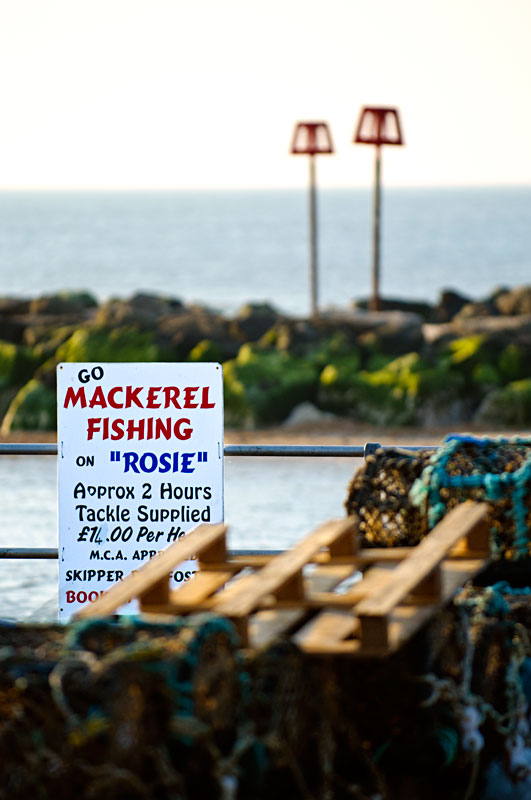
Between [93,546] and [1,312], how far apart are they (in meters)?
25.3

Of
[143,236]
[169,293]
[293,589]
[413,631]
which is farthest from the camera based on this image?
[143,236]

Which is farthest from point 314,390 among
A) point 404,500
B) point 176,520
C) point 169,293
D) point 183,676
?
point 169,293

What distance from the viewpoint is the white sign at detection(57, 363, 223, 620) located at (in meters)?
6.86

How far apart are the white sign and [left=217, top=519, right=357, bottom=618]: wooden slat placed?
1943 millimetres

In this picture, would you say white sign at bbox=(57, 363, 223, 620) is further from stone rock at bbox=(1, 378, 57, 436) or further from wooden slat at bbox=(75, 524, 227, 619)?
stone rock at bbox=(1, 378, 57, 436)

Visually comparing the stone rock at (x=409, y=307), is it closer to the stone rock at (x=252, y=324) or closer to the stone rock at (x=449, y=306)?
the stone rock at (x=449, y=306)

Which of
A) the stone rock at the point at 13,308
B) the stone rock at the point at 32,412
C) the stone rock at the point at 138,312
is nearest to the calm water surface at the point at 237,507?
the stone rock at the point at 32,412

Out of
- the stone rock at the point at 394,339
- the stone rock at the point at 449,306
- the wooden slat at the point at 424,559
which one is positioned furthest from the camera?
the stone rock at the point at 449,306

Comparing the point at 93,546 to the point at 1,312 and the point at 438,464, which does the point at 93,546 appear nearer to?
the point at 438,464

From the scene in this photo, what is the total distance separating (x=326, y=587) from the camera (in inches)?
186

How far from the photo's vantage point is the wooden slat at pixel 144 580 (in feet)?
13.8

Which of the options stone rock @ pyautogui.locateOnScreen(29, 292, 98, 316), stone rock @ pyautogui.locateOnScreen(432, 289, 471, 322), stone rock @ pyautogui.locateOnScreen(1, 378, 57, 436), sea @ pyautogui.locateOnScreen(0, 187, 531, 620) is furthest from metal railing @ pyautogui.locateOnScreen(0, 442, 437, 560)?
stone rock @ pyautogui.locateOnScreen(432, 289, 471, 322)

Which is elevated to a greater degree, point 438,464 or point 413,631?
point 438,464

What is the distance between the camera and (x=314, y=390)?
73.4 feet
